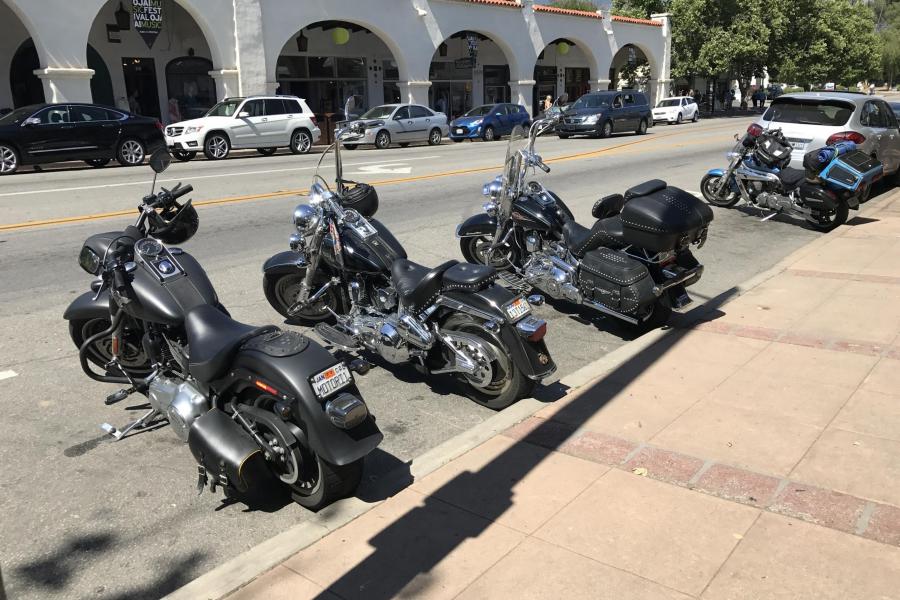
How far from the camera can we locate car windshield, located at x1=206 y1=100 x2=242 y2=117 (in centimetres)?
2152

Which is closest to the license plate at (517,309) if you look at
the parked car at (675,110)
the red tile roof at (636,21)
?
the parked car at (675,110)

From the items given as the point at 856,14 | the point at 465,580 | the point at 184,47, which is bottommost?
the point at 465,580

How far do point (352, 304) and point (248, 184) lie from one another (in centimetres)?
952

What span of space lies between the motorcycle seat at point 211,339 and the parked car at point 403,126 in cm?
2083

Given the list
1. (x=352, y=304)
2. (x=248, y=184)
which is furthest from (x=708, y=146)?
(x=352, y=304)

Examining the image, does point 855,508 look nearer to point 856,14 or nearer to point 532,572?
point 532,572

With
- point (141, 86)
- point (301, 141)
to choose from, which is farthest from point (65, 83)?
point (301, 141)

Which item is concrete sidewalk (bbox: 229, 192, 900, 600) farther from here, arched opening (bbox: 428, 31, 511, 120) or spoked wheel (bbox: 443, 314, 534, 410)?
arched opening (bbox: 428, 31, 511, 120)

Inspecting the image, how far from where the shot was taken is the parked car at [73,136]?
1681cm

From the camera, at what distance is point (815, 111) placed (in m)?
12.8

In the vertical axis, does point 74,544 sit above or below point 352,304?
below

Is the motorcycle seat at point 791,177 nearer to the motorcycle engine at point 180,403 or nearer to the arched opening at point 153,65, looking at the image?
the motorcycle engine at point 180,403

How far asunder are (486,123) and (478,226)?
21819mm

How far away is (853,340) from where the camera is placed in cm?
607
